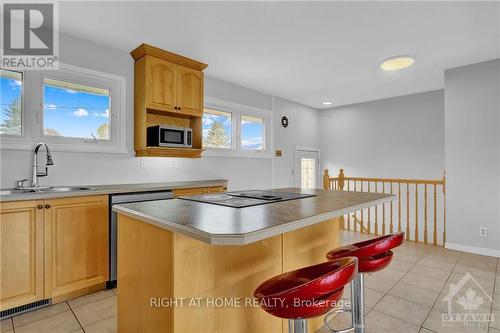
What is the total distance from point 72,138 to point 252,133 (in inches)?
112

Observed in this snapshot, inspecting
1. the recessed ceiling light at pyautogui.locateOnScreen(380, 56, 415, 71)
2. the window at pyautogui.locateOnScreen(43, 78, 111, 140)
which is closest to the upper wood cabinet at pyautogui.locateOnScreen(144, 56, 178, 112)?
the window at pyautogui.locateOnScreen(43, 78, 111, 140)

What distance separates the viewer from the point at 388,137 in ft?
17.7

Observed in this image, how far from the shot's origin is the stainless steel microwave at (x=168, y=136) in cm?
314

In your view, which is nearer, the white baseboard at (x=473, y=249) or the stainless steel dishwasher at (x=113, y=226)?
the stainless steel dishwasher at (x=113, y=226)

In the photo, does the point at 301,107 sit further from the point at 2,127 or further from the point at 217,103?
the point at 2,127

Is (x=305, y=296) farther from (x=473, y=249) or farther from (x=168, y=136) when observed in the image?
(x=473, y=249)

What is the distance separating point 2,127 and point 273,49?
2834 mm

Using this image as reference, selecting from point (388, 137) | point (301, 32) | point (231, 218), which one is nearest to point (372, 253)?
point (231, 218)

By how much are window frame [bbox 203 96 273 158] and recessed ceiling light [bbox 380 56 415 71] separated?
2.10 metres

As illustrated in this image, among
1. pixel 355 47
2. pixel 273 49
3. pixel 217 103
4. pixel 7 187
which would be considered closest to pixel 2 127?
pixel 7 187

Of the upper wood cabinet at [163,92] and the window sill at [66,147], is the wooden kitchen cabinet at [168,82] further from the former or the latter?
the window sill at [66,147]

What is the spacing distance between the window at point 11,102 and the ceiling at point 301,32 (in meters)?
0.70

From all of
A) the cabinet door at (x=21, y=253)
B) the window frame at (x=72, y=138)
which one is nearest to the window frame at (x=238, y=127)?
the window frame at (x=72, y=138)

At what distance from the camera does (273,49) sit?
3.14 meters
